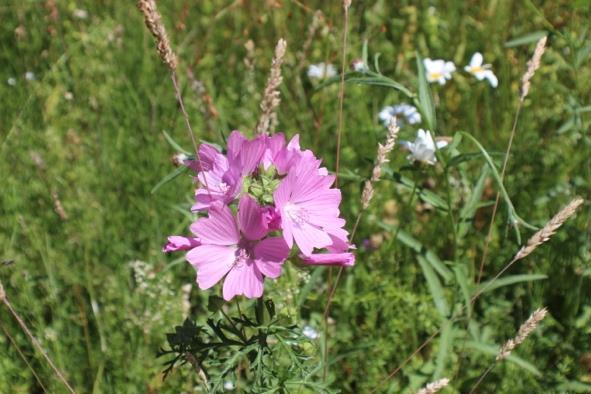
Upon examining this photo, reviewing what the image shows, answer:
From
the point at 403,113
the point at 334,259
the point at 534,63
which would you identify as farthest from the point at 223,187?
the point at 403,113

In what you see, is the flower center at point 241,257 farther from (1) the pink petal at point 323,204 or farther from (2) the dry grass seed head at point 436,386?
(2) the dry grass seed head at point 436,386

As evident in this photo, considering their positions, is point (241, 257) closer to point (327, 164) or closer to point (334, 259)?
point (334, 259)

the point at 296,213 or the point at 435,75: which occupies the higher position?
the point at 296,213

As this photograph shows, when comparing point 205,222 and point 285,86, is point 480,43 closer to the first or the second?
point 285,86

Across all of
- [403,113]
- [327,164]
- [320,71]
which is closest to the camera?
[403,113]

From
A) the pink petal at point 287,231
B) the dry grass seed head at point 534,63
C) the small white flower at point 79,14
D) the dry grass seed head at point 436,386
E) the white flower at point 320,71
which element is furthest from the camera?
the small white flower at point 79,14

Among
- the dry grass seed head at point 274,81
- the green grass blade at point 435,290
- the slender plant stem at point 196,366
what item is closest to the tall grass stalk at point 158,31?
the dry grass seed head at point 274,81

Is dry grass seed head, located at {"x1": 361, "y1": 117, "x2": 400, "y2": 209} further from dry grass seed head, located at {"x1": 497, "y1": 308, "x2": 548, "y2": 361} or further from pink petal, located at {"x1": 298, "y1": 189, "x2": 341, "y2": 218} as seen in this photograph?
dry grass seed head, located at {"x1": 497, "y1": 308, "x2": 548, "y2": 361}
